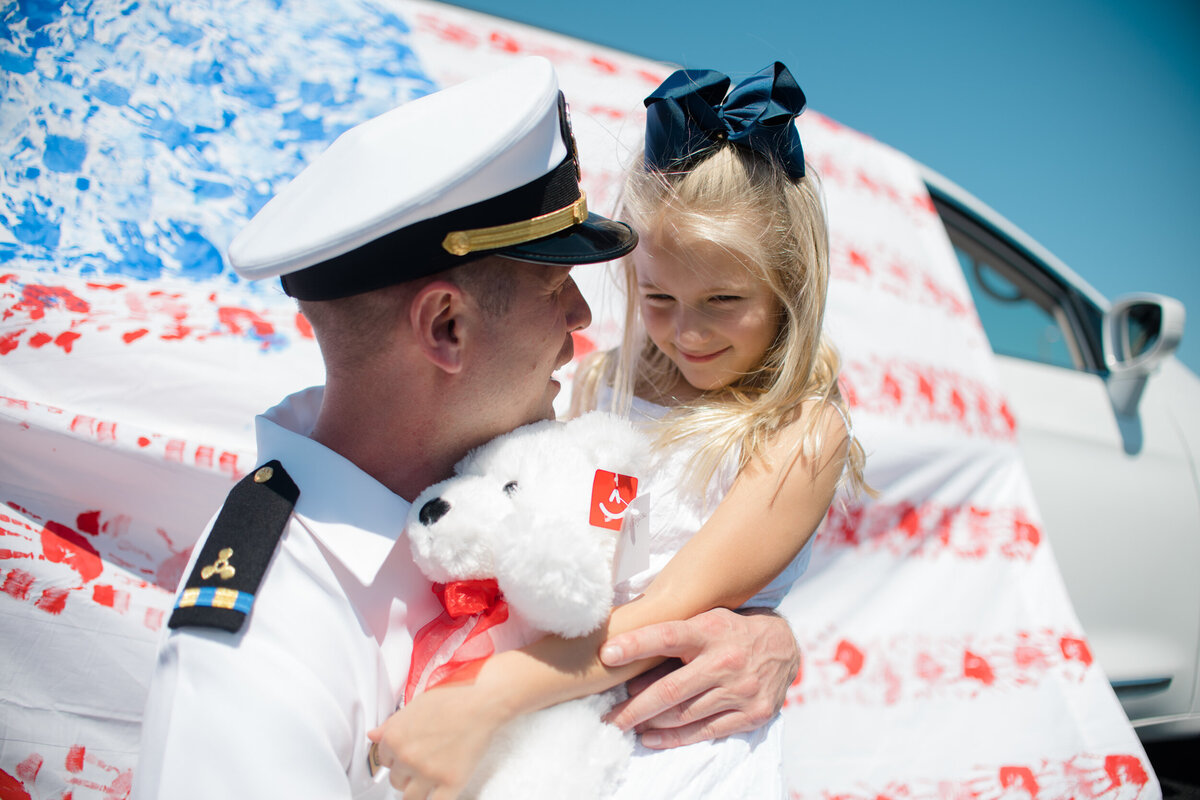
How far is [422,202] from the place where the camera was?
1.01 metres

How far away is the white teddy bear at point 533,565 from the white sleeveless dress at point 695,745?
8 cm

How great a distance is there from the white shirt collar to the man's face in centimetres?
19

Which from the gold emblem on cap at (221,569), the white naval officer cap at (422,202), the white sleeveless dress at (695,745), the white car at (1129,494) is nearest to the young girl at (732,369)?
the white sleeveless dress at (695,745)

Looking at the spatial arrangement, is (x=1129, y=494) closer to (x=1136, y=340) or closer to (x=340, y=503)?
(x=1136, y=340)

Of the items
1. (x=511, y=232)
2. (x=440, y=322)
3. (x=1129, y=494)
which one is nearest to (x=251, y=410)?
(x=440, y=322)

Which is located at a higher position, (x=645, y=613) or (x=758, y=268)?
(x=758, y=268)

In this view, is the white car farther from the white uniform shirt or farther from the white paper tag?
the white uniform shirt

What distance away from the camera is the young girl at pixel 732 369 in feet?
4.22

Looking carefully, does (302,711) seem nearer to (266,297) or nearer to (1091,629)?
(266,297)

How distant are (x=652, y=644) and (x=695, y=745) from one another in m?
0.24

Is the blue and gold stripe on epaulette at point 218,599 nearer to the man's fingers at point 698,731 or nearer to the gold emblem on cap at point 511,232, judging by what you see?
the gold emblem on cap at point 511,232

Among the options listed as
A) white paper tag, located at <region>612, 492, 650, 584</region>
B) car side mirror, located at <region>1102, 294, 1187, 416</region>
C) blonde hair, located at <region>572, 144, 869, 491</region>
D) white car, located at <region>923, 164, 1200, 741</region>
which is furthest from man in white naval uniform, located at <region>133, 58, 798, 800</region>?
car side mirror, located at <region>1102, 294, 1187, 416</region>

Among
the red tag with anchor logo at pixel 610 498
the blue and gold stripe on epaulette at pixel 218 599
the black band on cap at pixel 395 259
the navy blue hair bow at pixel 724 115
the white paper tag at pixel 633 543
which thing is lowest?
the blue and gold stripe on epaulette at pixel 218 599

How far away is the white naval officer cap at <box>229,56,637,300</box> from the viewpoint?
1.01 m
